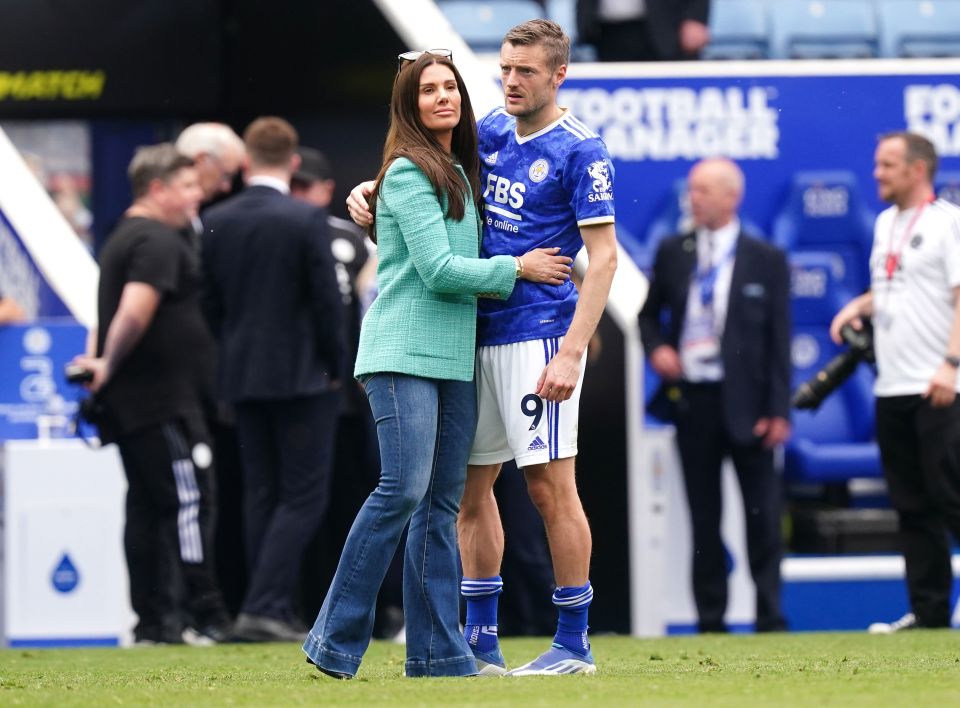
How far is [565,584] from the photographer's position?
5.62 meters

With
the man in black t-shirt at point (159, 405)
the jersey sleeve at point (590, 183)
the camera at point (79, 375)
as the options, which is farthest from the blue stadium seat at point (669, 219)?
the jersey sleeve at point (590, 183)

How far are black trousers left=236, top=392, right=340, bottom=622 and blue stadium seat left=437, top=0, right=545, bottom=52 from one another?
3.57 meters

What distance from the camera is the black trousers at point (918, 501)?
27.1 feet

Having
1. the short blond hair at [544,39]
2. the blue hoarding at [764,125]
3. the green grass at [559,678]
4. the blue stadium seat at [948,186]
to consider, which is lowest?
the green grass at [559,678]

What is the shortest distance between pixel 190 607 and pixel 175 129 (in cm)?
407

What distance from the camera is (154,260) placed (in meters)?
8.24

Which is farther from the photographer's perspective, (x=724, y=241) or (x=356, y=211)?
(x=724, y=241)

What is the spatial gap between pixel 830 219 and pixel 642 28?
4.95 ft

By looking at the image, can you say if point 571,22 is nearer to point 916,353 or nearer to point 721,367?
point 721,367

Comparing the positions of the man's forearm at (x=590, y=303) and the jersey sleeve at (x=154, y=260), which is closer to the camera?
the man's forearm at (x=590, y=303)

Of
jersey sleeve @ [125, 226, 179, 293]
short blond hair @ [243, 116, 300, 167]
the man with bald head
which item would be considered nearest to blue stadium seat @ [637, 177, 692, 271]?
the man with bald head

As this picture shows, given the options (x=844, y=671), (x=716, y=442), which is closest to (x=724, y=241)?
(x=716, y=442)

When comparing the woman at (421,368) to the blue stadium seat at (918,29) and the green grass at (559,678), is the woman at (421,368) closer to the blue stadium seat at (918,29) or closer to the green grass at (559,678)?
the green grass at (559,678)

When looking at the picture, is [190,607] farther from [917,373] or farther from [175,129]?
[175,129]
